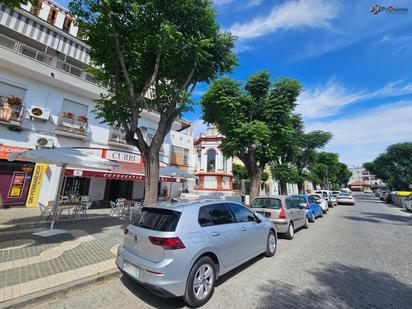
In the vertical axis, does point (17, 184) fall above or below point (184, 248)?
above

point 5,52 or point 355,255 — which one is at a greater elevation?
point 5,52

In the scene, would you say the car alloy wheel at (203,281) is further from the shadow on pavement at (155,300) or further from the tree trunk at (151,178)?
the tree trunk at (151,178)

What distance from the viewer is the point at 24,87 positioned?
12.7 metres

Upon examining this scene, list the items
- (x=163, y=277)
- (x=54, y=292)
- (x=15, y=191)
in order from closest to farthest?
(x=163, y=277) → (x=54, y=292) → (x=15, y=191)

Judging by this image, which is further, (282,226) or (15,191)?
(15,191)

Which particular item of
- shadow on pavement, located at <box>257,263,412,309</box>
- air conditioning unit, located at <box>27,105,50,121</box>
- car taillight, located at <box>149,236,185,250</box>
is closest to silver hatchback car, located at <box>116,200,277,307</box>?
car taillight, located at <box>149,236,185,250</box>

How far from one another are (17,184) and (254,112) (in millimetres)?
15780

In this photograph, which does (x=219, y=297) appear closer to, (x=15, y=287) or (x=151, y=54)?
(x=15, y=287)

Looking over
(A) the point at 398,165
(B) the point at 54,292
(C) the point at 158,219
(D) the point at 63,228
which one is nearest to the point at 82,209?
(D) the point at 63,228

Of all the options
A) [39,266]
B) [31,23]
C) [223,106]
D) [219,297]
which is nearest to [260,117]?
[223,106]

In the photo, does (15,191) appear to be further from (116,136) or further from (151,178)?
(151,178)

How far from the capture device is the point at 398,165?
4359 centimetres

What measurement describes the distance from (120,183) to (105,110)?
1062 centimetres

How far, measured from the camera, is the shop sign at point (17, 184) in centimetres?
1177
